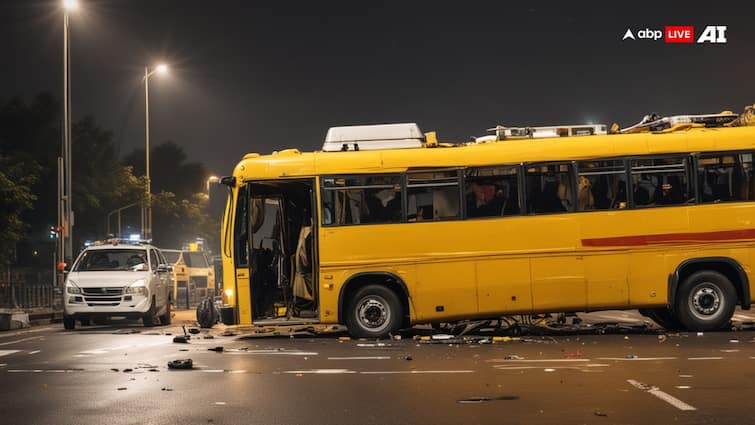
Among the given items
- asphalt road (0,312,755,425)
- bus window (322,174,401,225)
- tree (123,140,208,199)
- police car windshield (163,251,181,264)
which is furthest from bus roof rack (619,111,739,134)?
tree (123,140,208,199)

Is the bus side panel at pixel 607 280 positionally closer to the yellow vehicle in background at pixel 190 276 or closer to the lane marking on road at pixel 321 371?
the lane marking on road at pixel 321 371

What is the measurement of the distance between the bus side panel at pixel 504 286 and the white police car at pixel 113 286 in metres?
9.32

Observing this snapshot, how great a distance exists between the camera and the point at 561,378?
1176 centimetres

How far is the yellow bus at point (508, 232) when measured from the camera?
59.8ft

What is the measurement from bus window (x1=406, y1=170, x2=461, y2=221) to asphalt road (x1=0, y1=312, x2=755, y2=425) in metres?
2.20

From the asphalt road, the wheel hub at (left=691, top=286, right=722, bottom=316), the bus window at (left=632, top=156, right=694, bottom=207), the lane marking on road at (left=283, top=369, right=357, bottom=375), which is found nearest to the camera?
the asphalt road

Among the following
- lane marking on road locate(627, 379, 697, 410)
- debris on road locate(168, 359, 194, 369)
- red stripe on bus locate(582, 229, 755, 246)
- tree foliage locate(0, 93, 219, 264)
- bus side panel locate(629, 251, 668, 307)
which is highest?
tree foliage locate(0, 93, 219, 264)

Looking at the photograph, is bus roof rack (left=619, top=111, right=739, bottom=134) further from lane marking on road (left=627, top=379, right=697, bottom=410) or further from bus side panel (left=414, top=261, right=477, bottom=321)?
lane marking on road (left=627, top=379, right=697, bottom=410)

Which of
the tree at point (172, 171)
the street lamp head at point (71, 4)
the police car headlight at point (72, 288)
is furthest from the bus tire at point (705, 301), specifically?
the tree at point (172, 171)

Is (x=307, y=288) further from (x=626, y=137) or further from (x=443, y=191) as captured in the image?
(x=626, y=137)

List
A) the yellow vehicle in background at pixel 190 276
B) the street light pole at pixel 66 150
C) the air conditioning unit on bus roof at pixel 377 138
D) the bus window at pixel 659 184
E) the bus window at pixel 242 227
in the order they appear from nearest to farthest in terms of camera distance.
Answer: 1. the bus window at pixel 659 184
2. the bus window at pixel 242 227
3. the air conditioning unit on bus roof at pixel 377 138
4. the street light pole at pixel 66 150
5. the yellow vehicle in background at pixel 190 276

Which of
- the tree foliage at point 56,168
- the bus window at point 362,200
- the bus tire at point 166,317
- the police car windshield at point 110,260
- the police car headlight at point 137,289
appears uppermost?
the tree foliage at point 56,168

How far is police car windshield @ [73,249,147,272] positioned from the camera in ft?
82.2

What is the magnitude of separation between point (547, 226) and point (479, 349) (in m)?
3.20
